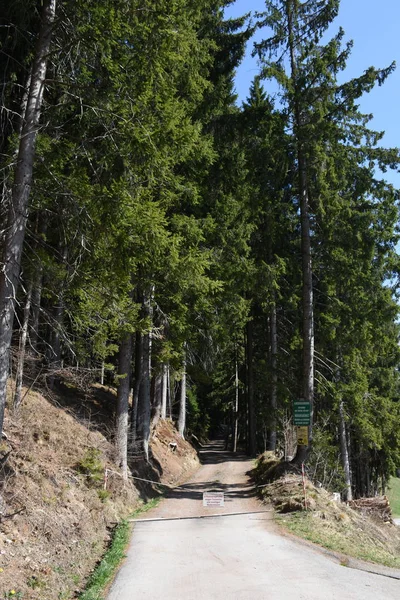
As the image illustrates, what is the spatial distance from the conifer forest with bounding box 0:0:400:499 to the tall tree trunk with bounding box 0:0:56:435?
0.03 meters

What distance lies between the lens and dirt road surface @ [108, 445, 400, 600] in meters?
6.32

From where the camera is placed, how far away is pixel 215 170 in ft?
56.4

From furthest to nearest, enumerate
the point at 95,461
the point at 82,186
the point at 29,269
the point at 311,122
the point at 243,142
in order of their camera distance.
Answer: the point at 243,142 < the point at 311,122 < the point at 95,461 < the point at 29,269 < the point at 82,186

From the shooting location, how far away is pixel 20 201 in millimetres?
7242

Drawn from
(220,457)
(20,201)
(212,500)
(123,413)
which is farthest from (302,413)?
(220,457)

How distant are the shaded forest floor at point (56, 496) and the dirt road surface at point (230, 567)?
2.48 ft

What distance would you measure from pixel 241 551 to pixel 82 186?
21.9 ft

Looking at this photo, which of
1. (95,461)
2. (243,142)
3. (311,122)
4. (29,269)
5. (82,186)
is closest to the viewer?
(82,186)

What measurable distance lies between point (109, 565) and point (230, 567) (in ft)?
6.03

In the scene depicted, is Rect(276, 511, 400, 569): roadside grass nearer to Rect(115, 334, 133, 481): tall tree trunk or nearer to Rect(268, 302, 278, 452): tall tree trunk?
Rect(115, 334, 133, 481): tall tree trunk

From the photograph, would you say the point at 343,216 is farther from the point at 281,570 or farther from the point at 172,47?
the point at 281,570

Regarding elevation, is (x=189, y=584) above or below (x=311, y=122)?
below

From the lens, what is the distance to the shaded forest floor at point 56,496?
6.29 m

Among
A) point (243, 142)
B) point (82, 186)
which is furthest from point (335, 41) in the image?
point (82, 186)
